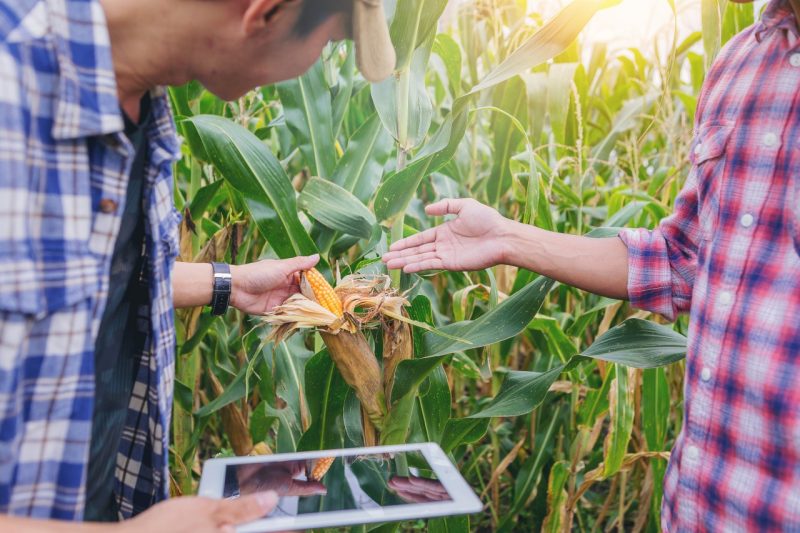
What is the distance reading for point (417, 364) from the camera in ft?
4.02

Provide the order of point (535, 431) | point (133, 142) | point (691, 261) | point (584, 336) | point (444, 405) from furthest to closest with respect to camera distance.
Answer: point (584, 336) < point (535, 431) < point (444, 405) < point (691, 261) < point (133, 142)

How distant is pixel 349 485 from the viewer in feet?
2.73

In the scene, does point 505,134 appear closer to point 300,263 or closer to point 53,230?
point 300,263

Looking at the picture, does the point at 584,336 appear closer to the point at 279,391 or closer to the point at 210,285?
the point at 279,391

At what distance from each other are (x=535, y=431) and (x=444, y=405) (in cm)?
65

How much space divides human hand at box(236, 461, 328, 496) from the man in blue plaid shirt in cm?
13

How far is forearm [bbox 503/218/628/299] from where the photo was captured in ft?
3.76

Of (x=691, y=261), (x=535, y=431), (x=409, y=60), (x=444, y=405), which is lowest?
(x=535, y=431)

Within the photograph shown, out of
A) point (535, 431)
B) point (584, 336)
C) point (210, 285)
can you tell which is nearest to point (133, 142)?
point (210, 285)

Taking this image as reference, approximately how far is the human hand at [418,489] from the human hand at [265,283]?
482mm

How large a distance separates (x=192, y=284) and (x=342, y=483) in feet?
1.54

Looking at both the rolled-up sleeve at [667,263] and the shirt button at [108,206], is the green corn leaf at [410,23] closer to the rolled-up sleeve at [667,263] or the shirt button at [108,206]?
the rolled-up sleeve at [667,263]

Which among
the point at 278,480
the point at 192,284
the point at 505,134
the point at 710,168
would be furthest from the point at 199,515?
the point at 505,134

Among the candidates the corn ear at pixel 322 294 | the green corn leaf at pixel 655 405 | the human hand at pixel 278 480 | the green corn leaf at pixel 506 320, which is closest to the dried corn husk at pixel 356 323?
the corn ear at pixel 322 294
